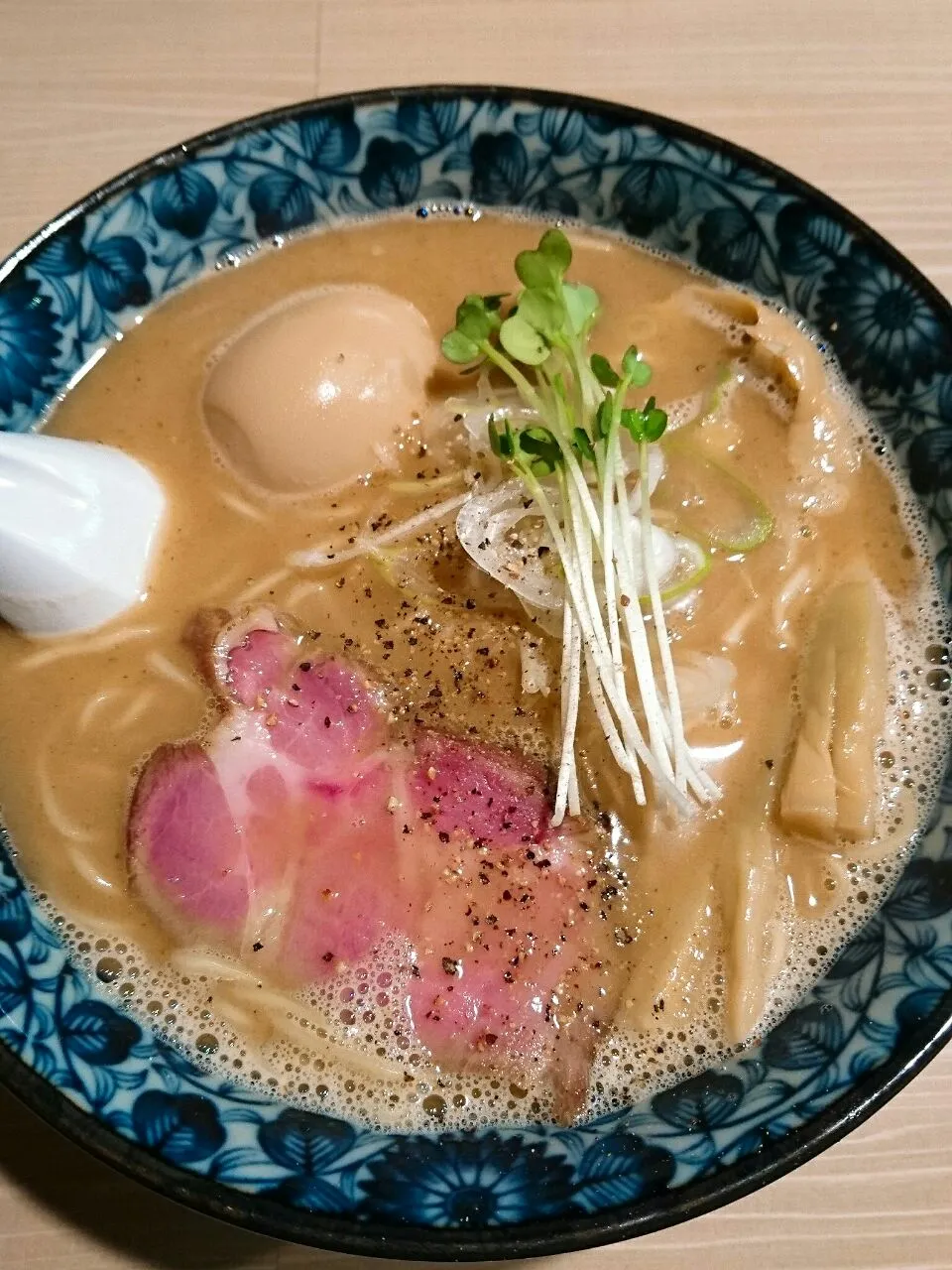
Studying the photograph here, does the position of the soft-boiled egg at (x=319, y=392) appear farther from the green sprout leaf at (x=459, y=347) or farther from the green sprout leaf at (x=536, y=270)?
the green sprout leaf at (x=536, y=270)

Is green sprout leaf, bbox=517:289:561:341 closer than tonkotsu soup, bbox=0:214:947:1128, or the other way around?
tonkotsu soup, bbox=0:214:947:1128

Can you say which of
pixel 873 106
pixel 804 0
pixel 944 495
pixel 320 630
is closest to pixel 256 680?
pixel 320 630

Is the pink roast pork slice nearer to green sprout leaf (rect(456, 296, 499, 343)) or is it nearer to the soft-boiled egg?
the soft-boiled egg

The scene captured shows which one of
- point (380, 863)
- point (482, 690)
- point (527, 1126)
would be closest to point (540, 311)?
point (482, 690)

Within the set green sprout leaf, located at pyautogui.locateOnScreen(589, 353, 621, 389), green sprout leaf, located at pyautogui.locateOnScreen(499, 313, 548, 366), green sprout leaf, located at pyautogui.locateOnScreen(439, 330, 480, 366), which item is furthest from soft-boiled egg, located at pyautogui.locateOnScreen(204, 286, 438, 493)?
green sprout leaf, located at pyautogui.locateOnScreen(589, 353, 621, 389)

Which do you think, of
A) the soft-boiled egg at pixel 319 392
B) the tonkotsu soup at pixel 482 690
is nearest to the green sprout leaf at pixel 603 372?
the tonkotsu soup at pixel 482 690

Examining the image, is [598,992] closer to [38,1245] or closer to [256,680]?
[256,680]
